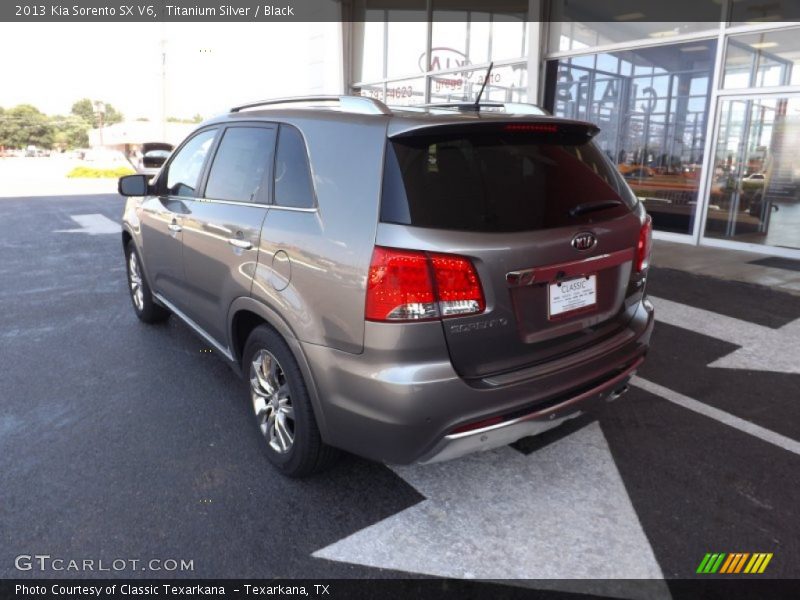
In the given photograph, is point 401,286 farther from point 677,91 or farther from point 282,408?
point 677,91

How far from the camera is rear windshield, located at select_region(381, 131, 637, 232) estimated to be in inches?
85.9

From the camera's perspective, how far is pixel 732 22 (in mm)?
8953

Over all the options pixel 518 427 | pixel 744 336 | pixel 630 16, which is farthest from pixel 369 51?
pixel 518 427

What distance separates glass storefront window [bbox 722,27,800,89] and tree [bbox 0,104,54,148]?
279 feet

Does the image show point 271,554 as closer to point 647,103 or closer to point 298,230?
point 298,230

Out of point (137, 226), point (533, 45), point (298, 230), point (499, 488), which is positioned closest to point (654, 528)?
point (499, 488)

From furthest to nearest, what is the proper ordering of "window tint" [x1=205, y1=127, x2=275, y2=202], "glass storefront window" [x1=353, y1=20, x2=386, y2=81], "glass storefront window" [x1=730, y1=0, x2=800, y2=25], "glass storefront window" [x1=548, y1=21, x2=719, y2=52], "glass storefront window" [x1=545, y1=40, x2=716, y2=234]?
"glass storefront window" [x1=353, y1=20, x2=386, y2=81] → "glass storefront window" [x1=545, y1=40, x2=716, y2=234] → "glass storefront window" [x1=548, y1=21, x2=719, y2=52] → "glass storefront window" [x1=730, y1=0, x2=800, y2=25] → "window tint" [x1=205, y1=127, x2=275, y2=202]

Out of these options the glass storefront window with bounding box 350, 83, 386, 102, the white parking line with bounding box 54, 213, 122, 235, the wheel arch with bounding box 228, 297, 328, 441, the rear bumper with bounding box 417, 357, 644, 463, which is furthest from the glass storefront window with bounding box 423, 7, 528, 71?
the rear bumper with bounding box 417, 357, 644, 463

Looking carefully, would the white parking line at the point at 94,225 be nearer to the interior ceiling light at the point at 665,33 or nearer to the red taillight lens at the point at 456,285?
the red taillight lens at the point at 456,285

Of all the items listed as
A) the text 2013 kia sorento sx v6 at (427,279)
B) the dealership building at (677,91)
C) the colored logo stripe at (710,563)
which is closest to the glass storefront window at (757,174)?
the dealership building at (677,91)

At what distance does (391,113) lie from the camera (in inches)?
93.6

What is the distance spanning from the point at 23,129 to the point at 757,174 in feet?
288

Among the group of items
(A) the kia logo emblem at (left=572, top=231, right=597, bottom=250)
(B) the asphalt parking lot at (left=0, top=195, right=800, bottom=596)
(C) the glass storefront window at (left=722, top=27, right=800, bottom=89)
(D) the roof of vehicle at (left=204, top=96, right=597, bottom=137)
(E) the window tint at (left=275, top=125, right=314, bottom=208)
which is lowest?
(B) the asphalt parking lot at (left=0, top=195, right=800, bottom=596)

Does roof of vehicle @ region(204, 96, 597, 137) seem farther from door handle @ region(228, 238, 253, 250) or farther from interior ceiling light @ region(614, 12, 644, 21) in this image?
interior ceiling light @ region(614, 12, 644, 21)
